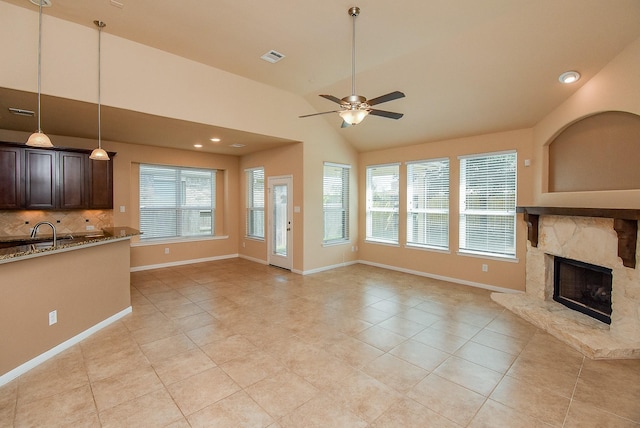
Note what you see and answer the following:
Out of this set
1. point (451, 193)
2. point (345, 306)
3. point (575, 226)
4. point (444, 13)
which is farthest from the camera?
point (451, 193)

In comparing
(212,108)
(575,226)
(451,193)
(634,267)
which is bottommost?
(634,267)

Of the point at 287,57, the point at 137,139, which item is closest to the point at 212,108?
the point at 287,57

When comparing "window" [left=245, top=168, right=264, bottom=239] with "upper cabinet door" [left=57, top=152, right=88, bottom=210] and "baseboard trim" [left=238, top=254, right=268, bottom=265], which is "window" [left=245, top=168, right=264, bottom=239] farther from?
"upper cabinet door" [left=57, top=152, right=88, bottom=210]

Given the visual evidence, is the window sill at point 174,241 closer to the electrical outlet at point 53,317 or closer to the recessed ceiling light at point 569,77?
the electrical outlet at point 53,317

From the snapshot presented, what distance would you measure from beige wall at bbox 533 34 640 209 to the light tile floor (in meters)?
1.74

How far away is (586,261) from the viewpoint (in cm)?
366

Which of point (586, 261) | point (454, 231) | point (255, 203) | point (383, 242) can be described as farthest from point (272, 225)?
point (586, 261)

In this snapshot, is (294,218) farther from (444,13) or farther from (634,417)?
(634,417)

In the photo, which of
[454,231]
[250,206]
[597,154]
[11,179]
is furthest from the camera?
[250,206]

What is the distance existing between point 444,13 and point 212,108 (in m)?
3.29

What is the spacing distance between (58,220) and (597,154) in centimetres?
849

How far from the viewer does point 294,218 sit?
627 centimetres

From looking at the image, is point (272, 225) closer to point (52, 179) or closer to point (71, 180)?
point (71, 180)

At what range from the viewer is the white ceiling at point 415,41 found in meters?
2.98
